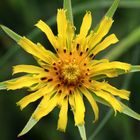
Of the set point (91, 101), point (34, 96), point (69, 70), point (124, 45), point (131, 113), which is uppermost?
point (124, 45)

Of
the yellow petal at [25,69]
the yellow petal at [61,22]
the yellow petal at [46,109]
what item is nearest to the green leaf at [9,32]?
the yellow petal at [25,69]

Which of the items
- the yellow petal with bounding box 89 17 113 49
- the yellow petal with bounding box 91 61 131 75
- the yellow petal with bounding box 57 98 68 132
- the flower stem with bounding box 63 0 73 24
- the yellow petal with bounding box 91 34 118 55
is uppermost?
the flower stem with bounding box 63 0 73 24

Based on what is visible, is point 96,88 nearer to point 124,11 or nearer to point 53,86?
point 53,86

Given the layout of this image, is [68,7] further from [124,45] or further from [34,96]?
[124,45]

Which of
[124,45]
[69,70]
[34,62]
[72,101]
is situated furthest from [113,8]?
[34,62]

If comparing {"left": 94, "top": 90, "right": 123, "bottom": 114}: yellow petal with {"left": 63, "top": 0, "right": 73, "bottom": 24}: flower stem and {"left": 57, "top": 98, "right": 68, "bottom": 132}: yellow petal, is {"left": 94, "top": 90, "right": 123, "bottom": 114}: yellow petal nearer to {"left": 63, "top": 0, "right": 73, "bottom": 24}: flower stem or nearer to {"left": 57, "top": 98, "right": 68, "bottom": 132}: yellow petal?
{"left": 57, "top": 98, "right": 68, "bottom": 132}: yellow petal

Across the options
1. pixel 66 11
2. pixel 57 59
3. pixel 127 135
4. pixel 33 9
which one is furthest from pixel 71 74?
pixel 33 9

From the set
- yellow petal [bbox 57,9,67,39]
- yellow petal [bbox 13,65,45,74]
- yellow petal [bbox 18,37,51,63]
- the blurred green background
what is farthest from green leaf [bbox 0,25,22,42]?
the blurred green background

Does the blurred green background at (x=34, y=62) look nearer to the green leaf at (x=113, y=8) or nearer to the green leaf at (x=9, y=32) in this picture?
the green leaf at (x=113, y=8)
